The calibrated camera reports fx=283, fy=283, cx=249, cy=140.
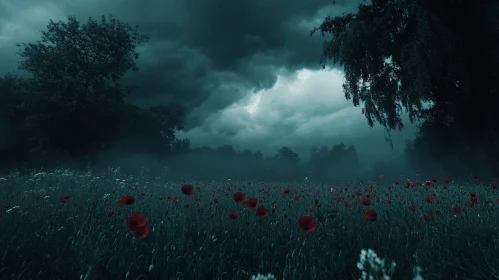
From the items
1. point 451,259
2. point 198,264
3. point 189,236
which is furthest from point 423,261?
point 189,236

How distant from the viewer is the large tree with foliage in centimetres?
973

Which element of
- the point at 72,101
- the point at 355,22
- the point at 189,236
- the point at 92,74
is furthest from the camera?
the point at 92,74

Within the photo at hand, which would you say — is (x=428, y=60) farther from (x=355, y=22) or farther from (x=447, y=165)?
(x=447, y=165)

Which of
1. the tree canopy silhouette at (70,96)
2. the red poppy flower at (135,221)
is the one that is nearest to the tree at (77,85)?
the tree canopy silhouette at (70,96)

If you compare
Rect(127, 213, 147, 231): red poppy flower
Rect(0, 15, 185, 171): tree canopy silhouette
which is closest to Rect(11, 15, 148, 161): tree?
Rect(0, 15, 185, 171): tree canopy silhouette

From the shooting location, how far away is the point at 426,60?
9.70 meters

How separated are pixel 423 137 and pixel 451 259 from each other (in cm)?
1999

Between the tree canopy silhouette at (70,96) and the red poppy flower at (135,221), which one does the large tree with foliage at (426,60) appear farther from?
the tree canopy silhouette at (70,96)

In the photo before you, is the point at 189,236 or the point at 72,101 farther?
the point at 72,101

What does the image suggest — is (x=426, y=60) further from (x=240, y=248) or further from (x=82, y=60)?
(x=82, y=60)

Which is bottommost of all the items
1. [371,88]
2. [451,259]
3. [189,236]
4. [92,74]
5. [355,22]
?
[451,259]

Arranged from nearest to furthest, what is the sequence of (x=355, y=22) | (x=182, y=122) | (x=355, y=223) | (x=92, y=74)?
(x=355, y=223) → (x=355, y=22) → (x=92, y=74) → (x=182, y=122)

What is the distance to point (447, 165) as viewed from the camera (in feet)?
55.6

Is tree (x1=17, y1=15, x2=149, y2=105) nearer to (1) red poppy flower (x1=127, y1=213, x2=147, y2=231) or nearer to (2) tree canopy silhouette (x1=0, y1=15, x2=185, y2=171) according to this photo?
(2) tree canopy silhouette (x1=0, y1=15, x2=185, y2=171)
